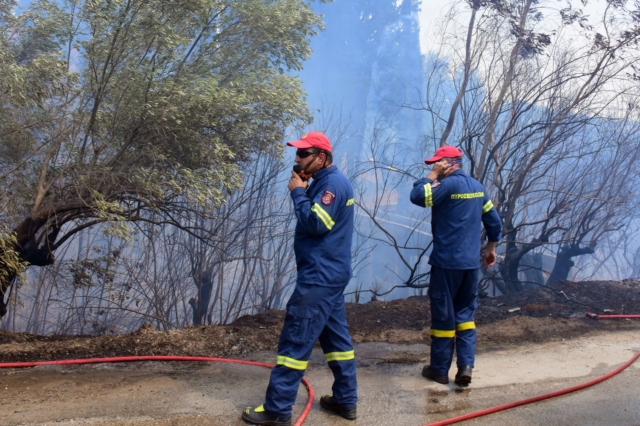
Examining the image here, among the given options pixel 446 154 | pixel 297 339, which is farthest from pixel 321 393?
pixel 446 154

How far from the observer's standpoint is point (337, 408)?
3424 millimetres

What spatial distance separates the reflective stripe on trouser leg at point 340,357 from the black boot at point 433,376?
0.99 meters

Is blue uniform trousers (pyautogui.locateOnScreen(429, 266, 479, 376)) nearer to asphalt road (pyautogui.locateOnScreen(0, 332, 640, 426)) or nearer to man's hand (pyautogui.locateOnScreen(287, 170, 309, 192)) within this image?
asphalt road (pyautogui.locateOnScreen(0, 332, 640, 426))

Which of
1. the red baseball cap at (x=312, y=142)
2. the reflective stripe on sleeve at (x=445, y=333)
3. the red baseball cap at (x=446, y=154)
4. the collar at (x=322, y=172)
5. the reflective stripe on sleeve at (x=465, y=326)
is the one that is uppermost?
the red baseball cap at (x=446, y=154)

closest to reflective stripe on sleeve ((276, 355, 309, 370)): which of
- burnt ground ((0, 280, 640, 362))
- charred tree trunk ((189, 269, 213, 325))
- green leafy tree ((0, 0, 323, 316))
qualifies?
burnt ground ((0, 280, 640, 362))

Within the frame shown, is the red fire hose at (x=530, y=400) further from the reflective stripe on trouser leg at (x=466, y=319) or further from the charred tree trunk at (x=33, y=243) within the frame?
the charred tree trunk at (x=33, y=243)

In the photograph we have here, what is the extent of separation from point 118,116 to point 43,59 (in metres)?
0.96

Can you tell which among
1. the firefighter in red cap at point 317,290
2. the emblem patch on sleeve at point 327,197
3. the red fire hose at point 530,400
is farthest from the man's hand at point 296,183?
the red fire hose at point 530,400

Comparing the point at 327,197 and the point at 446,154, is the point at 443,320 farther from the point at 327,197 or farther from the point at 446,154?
the point at 327,197

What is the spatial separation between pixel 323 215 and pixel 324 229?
9cm

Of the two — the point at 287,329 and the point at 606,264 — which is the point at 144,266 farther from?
the point at 606,264

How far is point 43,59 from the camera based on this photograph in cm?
562

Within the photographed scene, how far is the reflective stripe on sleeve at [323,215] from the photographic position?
10.3 ft

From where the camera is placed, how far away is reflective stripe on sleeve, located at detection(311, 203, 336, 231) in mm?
3136
